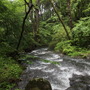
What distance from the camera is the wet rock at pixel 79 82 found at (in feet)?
14.8

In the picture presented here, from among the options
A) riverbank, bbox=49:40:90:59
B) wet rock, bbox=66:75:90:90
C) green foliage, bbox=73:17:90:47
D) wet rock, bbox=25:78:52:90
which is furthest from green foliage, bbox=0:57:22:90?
green foliage, bbox=73:17:90:47

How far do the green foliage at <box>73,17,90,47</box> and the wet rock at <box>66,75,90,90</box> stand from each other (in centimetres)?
478

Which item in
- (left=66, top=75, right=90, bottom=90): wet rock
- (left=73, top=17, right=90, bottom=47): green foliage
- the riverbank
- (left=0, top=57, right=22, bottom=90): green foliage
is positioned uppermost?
(left=73, top=17, right=90, bottom=47): green foliage

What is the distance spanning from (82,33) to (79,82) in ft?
20.6

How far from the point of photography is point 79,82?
4.95 metres

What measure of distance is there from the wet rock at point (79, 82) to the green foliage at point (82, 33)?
4784 mm

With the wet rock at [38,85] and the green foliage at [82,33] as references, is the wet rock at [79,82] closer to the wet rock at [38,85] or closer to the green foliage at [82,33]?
the wet rock at [38,85]

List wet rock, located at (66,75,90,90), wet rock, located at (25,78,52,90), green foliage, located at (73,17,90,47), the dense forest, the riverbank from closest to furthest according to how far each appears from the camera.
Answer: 1. wet rock, located at (25,78,52,90)
2. wet rock, located at (66,75,90,90)
3. the dense forest
4. the riverbank
5. green foliage, located at (73,17,90,47)

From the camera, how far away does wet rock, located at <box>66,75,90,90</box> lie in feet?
14.8

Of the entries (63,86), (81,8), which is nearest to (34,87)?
(63,86)

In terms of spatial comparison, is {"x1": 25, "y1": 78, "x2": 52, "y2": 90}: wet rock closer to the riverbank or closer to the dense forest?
the dense forest

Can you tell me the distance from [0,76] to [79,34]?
7891 millimetres

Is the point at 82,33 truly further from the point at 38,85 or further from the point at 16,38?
the point at 38,85

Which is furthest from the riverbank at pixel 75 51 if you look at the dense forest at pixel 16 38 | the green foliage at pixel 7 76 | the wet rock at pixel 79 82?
the green foliage at pixel 7 76
